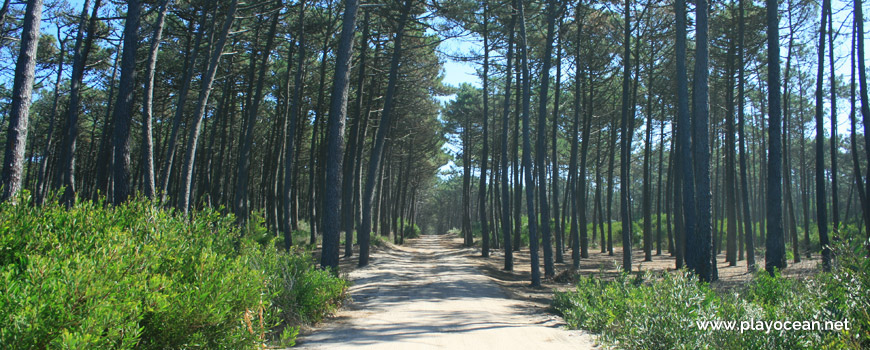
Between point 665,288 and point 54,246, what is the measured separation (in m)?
5.77

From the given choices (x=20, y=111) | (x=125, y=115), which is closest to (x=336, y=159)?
(x=125, y=115)

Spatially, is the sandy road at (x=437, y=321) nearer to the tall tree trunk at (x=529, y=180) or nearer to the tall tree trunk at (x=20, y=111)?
the tall tree trunk at (x=529, y=180)

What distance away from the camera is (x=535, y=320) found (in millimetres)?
8055

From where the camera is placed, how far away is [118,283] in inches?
116

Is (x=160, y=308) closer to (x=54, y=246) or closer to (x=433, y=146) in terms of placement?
(x=54, y=246)

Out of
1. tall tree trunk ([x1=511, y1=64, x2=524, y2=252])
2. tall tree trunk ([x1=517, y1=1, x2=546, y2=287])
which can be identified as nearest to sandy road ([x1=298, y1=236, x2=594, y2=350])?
tall tree trunk ([x1=517, y1=1, x2=546, y2=287])

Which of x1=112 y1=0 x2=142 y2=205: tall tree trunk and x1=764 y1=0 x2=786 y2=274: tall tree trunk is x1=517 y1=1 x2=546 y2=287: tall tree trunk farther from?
x1=112 y1=0 x2=142 y2=205: tall tree trunk

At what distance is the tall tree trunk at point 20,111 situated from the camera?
731 centimetres

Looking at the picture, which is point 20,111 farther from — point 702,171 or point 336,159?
point 702,171

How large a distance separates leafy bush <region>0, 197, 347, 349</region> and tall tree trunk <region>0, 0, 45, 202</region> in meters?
3.80

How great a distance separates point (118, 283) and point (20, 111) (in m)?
6.72

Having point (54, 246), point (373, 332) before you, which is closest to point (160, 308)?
point (54, 246)

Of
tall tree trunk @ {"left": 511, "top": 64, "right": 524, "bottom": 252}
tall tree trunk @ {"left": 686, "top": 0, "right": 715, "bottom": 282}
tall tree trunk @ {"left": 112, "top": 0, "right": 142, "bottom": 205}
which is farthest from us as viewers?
tall tree trunk @ {"left": 511, "top": 64, "right": 524, "bottom": 252}

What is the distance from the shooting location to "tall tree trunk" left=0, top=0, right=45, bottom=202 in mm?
7309
